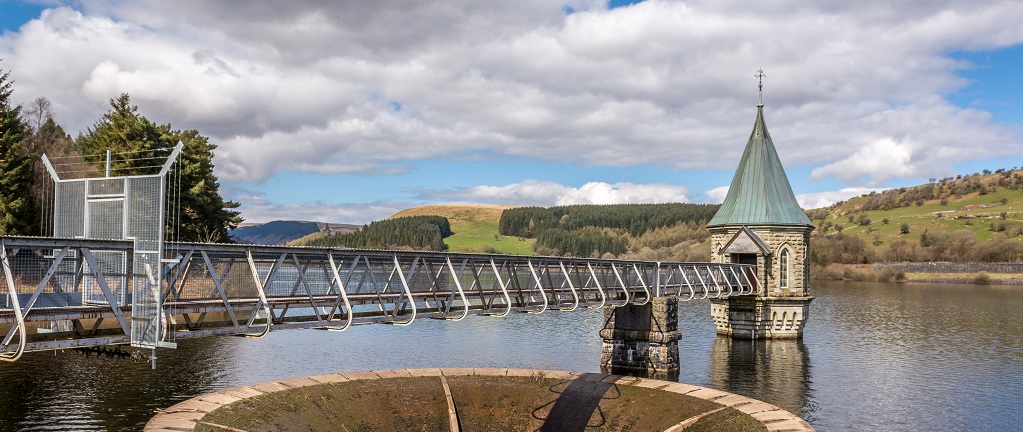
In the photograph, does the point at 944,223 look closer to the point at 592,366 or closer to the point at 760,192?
the point at 760,192

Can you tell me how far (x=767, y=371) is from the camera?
43.1m

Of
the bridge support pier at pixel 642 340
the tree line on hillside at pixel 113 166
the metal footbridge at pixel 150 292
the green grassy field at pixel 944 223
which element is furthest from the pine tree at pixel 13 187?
the green grassy field at pixel 944 223

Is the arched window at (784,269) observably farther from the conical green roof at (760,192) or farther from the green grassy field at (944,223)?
the green grassy field at (944,223)

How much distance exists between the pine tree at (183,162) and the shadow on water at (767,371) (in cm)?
3794

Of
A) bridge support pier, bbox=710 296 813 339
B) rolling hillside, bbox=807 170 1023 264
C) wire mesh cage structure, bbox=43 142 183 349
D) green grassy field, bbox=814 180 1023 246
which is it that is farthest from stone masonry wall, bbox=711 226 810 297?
green grassy field, bbox=814 180 1023 246

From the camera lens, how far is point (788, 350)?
5131 cm

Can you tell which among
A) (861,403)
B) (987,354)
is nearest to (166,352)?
(861,403)

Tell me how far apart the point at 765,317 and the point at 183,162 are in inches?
1938

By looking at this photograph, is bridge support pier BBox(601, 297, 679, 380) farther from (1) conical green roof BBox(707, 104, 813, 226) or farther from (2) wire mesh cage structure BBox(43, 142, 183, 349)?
(2) wire mesh cage structure BBox(43, 142, 183, 349)

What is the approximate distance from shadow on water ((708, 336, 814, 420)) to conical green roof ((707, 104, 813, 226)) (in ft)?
29.5

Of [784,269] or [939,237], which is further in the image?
[939,237]

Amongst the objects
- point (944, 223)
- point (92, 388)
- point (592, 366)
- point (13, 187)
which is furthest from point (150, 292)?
point (944, 223)

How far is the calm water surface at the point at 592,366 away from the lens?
31406 millimetres

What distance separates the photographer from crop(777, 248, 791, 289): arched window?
5700cm
